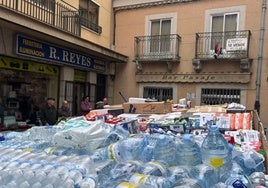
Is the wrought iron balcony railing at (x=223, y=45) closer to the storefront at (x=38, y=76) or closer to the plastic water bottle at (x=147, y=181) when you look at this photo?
the storefront at (x=38, y=76)

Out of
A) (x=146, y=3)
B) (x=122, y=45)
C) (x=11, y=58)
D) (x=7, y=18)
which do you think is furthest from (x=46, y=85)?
(x=146, y=3)

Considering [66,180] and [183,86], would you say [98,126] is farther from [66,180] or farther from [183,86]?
[183,86]

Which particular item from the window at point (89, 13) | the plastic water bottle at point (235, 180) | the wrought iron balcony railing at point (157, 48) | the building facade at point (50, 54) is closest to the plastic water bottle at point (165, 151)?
the plastic water bottle at point (235, 180)

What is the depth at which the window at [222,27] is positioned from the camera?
1164cm

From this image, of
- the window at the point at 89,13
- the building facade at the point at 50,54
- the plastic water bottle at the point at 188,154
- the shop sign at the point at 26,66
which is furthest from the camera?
the window at the point at 89,13

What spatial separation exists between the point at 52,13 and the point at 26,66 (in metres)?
1.99

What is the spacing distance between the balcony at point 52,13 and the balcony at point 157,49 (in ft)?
8.66

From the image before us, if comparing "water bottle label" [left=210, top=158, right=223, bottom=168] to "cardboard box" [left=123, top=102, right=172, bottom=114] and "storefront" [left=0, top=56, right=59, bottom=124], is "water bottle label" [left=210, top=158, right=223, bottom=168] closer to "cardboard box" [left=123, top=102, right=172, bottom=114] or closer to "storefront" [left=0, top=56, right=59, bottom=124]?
"cardboard box" [left=123, top=102, right=172, bottom=114]

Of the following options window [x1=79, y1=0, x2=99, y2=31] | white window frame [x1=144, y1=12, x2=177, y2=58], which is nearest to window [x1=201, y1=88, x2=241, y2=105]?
white window frame [x1=144, y1=12, x2=177, y2=58]

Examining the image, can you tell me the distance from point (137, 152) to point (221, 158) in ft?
2.10

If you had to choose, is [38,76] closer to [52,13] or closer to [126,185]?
[52,13]

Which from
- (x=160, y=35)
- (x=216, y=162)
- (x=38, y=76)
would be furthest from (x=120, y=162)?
(x=160, y=35)

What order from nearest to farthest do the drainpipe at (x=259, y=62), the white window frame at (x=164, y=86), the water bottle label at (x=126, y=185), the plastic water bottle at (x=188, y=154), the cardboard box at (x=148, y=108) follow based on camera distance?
the water bottle label at (x=126, y=185) < the plastic water bottle at (x=188, y=154) < the cardboard box at (x=148, y=108) < the drainpipe at (x=259, y=62) < the white window frame at (x=164, y=86)

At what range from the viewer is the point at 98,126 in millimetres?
2672
